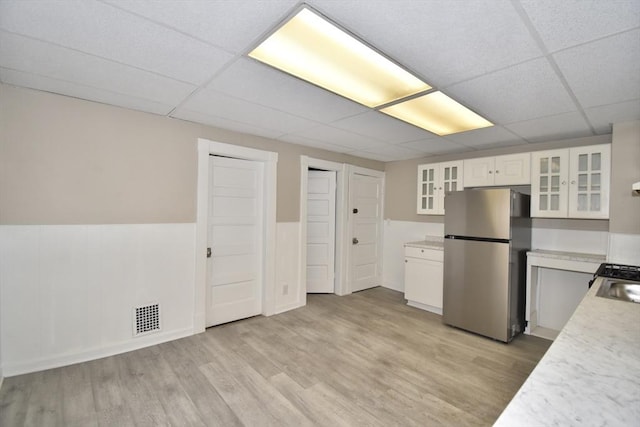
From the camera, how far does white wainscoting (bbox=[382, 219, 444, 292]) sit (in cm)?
483

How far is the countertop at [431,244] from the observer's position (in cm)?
403

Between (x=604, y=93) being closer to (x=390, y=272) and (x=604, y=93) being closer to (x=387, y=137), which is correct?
(x=387, y=137)

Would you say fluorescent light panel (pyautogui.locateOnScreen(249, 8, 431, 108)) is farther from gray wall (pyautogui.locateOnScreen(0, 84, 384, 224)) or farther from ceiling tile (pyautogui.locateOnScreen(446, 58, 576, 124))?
gray wall (pyautogui.locateOnScreen(0, 84, 384, 224))

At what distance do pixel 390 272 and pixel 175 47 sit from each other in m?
4.62

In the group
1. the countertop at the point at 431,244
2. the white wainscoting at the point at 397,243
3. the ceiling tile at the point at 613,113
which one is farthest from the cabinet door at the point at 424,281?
the ceiling tile at the point at 613,113

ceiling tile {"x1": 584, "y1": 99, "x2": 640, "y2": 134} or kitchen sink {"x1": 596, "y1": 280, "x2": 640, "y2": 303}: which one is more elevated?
ceiling tile {"x1": 584, "y1": 99, "x2": 640, "y2": 134}

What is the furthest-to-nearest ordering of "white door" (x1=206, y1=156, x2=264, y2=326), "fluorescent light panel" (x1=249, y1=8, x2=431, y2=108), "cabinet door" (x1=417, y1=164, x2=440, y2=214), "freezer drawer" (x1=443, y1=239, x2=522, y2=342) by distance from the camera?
"cabinet door" (x1=417, y1=164, x2=440, y2=214) < "white door" (x1=206, y1=156, x2=264, y2=326) < "freezer drawer" (x1=443, y1=239, x2=522, y2=342) < "fluorescent light panel" (x1=249, y1=8, x2=431, y2=108)

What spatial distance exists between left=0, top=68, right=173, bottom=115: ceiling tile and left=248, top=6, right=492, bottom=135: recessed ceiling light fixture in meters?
1.40

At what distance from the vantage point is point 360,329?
3.36 m

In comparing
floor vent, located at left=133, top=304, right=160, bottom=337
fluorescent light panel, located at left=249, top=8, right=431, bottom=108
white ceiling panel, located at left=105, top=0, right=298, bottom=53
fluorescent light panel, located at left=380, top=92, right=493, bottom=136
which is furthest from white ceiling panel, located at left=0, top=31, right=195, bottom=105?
floor vent, located at left=133, top=304, right=160, bottom=337

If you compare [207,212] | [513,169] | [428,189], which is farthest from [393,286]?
[207,212]

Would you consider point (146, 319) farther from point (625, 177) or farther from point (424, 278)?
point (625, 177)

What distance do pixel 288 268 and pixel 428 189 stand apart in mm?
2455

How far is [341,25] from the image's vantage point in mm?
1459
